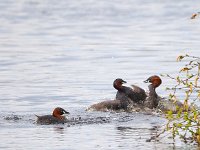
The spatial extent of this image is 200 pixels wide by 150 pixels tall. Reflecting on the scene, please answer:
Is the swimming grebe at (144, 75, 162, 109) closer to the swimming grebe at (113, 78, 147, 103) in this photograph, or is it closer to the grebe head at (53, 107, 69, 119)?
the swimming grebe at (113, 78, 147, 103)

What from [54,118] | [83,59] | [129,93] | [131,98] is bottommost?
[54,118]

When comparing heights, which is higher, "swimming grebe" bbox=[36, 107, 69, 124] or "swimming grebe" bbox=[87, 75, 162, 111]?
"swimming grebe" bbox=[87, 75, 162, 111]

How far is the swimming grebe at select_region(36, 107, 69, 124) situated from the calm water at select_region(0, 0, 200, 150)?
21 centimetres

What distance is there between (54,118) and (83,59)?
10764 millimetres

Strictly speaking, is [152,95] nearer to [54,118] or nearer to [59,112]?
[59,112]

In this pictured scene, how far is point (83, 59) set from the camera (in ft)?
97.2

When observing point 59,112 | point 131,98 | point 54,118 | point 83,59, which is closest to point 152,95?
point 131,98

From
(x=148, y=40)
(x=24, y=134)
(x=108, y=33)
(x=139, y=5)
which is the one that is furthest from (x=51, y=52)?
(x=139, y=5)

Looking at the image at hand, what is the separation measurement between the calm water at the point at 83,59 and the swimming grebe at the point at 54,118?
21 cm

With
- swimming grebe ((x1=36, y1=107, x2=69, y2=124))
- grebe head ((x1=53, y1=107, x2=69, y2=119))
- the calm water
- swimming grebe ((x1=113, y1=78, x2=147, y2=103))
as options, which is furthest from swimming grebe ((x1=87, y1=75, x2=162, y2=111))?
swimming grebe ((x1=36, y1=107, x2=69, y2=124))

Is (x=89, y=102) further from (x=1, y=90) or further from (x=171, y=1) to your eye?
(x=171, y=1)

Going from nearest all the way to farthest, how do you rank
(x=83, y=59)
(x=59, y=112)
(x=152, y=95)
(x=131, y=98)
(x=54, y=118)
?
1. (x=54, y=118)
2. (x=59, y=112)
3. (x=152, y=95)
4. (x=131, y=98)
5. (x=83, y=59)

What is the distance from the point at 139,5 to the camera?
48.7 metres

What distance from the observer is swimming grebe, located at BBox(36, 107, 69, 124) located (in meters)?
18.6
